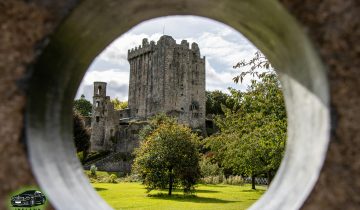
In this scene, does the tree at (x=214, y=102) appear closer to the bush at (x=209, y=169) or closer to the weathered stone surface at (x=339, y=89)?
the bush at (x=209, y=169)

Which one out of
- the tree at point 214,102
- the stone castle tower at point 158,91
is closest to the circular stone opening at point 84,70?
the stone castle tower at point 158,91

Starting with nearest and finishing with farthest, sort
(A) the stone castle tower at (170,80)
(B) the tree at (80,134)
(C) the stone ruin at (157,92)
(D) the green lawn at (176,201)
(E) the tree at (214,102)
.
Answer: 1. (D) the green lawn at (176,201)
2. (B) the tree at (80,134)
3. (C) the stone ruin at (157,92)
4. (A) the stone castle tower at (170,80)
5. (E) the tree at (214,102)

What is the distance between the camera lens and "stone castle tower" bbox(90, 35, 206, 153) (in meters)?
68.3

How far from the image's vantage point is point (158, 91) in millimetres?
74062

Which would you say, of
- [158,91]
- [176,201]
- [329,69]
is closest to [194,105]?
[158,91]

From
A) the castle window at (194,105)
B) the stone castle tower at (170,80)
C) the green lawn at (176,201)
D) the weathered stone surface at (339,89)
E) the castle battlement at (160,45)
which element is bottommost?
the green lawn at (176,201)

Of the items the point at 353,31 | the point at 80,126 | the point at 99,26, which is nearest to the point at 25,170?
the point at 99,26

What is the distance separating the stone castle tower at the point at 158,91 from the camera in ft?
224

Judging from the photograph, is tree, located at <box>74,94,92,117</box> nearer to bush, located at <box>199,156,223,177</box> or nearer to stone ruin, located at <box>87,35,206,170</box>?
stone ruin, located at <box>87,35,206,170</box>

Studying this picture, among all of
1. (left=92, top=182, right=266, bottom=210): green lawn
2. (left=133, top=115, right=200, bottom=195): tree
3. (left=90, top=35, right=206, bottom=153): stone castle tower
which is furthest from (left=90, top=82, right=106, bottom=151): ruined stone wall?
(left=133, top=115, right=200, bottom=195): tree

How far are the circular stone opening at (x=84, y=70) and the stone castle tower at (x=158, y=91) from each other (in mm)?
63429

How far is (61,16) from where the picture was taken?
2.57 metres

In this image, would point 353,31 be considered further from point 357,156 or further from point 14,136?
point 14,136

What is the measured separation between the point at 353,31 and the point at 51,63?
1.89 metres
